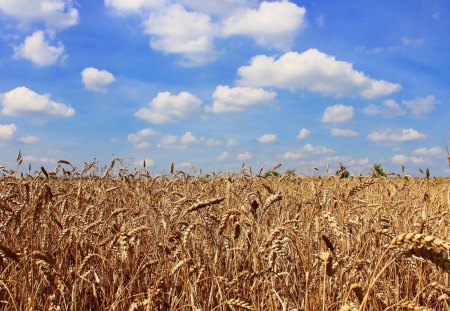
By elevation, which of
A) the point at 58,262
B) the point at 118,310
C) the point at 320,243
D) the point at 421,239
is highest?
the point at 421,239

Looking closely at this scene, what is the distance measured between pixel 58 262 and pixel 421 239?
3.12m

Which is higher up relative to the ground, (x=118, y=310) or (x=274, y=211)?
(x=274, y=211)

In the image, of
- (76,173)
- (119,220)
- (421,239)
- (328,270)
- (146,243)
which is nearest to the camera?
(421,239)

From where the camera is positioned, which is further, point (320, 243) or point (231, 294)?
point (320, 243)

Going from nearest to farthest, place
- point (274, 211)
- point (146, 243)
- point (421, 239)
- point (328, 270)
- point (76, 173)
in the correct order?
point (421, 239)
point (328, 270)
point (146, 243)
point (274, 211)
point (76, 173)

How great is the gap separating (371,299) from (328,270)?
1460 millimetres

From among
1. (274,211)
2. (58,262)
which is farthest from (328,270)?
(274,211)

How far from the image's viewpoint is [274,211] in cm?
586

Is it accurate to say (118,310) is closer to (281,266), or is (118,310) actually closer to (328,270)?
(281,266)

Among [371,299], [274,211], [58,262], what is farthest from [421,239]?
[274,211]

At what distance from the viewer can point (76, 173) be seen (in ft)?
29.6

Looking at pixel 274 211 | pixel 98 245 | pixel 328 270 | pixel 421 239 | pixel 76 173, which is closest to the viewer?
pixel 421 239

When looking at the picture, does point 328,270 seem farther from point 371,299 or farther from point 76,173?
point 76,173

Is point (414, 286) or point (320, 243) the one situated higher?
point (320, 243)
